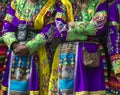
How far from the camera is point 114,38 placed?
3086 millimetres

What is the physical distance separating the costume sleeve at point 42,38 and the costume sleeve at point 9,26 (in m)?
0.17

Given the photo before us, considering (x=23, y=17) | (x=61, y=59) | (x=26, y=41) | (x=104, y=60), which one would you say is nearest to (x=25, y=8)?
(x=23, y=17)

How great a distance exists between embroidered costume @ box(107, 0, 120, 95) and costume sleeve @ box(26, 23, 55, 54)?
0.51 m

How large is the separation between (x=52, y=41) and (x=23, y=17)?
1.15 ft

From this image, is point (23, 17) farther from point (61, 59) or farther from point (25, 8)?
point (61, 59)

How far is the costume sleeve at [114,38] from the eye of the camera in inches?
120

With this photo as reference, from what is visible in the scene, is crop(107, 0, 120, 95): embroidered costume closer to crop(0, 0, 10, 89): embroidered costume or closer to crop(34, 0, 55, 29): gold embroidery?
crop(34, 0, 55, 29): gold embroidery

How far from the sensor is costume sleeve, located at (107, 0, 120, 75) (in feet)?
10.0

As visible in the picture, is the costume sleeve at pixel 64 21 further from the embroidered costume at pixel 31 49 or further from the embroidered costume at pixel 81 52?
the embroidered costume at pixel 31 49

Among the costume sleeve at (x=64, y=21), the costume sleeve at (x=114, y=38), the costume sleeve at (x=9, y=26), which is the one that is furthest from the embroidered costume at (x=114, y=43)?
the costume sleeve at (x=9, y=26)

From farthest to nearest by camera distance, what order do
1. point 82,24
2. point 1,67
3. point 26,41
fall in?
point 1,67 → point 26,41 → point 82,24

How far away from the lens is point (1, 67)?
357 cm

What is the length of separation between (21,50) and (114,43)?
0.78 meters

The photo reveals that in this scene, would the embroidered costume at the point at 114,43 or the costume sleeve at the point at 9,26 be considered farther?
the costume sleeve at the point at 9,26
